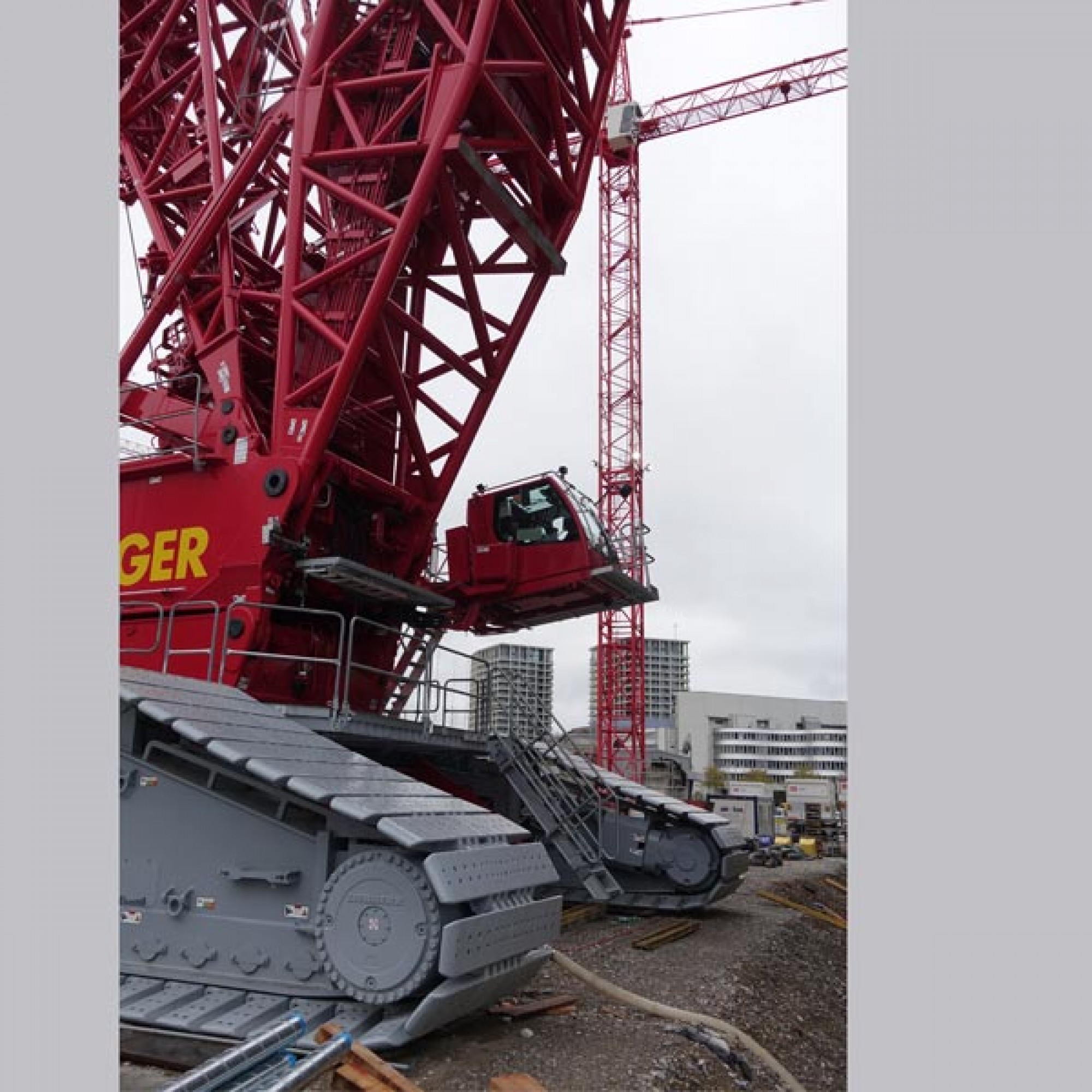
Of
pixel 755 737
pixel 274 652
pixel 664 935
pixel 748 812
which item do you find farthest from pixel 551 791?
pixel 755 737

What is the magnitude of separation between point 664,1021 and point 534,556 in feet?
23.3

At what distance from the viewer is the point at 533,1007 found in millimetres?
7230

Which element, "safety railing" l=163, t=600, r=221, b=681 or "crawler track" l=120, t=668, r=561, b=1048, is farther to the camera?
"safety railing" l=163, t=600, r=221, b=681

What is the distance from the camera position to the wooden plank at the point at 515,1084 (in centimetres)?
549

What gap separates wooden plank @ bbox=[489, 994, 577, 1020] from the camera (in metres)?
7.11

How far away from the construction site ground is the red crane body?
161 inches

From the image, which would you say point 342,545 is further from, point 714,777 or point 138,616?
point 714,777

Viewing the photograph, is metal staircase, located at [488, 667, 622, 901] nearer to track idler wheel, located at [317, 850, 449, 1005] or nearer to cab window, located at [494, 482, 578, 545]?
cab window, located at [494, 482, 578, 545]

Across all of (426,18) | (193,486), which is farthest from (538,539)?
(426,18)

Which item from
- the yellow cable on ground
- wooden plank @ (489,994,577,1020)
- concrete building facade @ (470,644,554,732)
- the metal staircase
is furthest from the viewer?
concrete building facade @ (470,644,554,732)

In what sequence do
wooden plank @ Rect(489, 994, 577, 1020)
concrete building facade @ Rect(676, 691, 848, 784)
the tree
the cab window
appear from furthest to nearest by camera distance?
concrete building facade @ Rect(676, 691, 848, 784), the tree, the cab window, wooden plank @ Rect(489, 994, 577, 1020)

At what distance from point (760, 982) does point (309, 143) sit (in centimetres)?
1060

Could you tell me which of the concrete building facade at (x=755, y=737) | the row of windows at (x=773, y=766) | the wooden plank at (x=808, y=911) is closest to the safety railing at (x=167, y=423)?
the wooden plank at (x=808, y=911)

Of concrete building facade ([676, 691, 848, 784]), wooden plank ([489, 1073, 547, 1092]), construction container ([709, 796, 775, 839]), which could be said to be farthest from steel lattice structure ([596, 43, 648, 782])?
concrete building facade ([676, 691, 848, 784])
